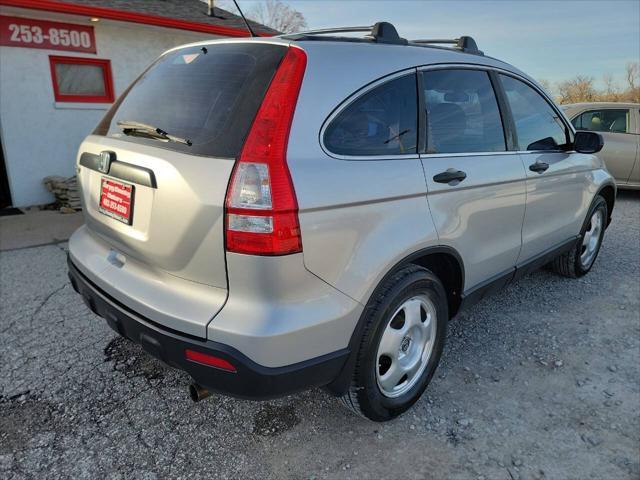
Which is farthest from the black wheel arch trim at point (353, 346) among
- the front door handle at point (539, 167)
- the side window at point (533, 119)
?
the side window at point (533, 119)

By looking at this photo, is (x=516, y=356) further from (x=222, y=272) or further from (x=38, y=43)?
(x=38, y=43)

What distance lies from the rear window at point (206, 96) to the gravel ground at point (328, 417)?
4.63 ft

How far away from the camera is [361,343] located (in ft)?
6.77

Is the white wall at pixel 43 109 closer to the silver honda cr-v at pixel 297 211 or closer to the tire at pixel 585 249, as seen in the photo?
the silver honda cr-v at pixel 297 211

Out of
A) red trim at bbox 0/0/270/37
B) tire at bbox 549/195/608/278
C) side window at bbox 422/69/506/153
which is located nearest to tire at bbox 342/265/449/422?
side window at bbox 422/69/506/153

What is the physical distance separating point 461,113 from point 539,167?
0.88 m

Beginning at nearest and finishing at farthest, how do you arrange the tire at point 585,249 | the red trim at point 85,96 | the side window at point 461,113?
the side window at point 461,113 < the tire at point 585,249 < the red trim at point 85,96

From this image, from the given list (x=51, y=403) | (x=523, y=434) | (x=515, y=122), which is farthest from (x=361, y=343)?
(x=515, y=122)

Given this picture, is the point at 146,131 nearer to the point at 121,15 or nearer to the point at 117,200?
the point at 117,200

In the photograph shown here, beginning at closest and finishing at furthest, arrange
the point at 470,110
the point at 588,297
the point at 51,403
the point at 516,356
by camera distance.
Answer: the point at 51,403, the point at 470,110, the point at 516,356, the point at 588,297

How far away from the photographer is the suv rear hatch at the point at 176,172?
1771 mm

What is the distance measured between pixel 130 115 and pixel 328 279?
1.44 meters

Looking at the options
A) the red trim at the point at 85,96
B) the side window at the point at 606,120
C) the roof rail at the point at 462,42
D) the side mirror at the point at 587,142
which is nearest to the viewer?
the roof rail at the point at 462,42

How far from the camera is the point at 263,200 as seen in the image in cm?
169
